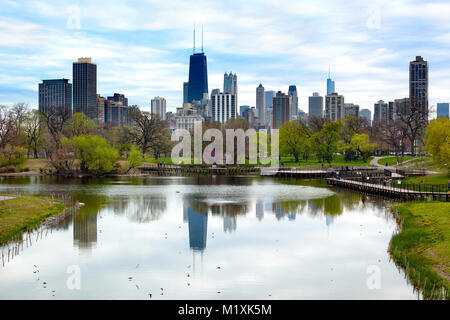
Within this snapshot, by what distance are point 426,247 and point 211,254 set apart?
39.7 ft

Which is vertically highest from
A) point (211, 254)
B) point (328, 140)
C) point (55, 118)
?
point (55, 118)

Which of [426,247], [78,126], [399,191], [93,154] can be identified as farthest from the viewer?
[78,126]

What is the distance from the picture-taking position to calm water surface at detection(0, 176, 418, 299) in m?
21.9

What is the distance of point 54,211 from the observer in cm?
4138

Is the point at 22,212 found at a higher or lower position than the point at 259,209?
higher

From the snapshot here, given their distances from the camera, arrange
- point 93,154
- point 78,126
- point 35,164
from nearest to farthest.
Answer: point 93,154
point 35,164
point 78,126

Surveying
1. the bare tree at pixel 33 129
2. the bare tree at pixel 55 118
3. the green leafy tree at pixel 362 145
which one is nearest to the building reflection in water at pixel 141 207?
the green leafy tree at pixel 362 145

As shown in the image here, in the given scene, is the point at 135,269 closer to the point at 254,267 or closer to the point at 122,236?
the point at 254,267

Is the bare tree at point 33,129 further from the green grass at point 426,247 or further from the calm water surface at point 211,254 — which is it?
the green grass at point 426,247

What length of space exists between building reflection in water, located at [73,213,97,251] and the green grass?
18202mm

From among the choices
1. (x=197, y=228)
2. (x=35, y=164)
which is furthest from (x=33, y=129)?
(x=197, y=228)

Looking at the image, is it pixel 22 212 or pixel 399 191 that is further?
pixel 399 191

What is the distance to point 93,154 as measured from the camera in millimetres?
88438

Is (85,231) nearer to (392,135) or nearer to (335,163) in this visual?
(335,163)
